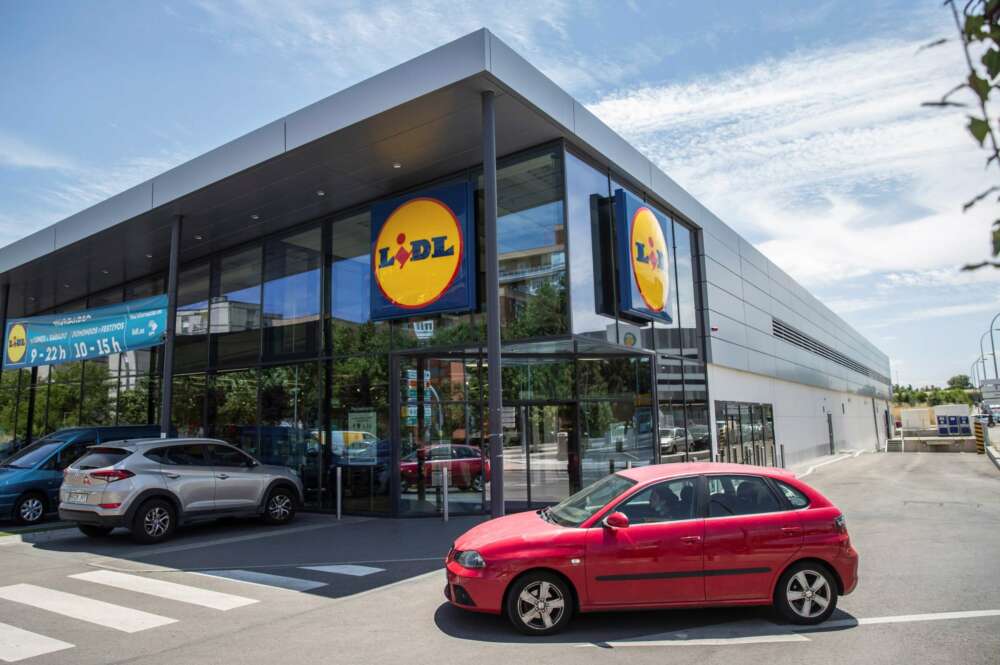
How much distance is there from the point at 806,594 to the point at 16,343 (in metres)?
22.7

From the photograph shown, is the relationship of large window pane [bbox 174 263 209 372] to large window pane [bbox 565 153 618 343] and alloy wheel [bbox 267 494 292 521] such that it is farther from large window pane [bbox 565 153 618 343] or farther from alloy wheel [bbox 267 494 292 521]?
large window pane [bbox 565 153 618 343]

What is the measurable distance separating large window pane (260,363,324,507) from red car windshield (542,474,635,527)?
9576 mm

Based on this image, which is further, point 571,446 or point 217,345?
point 217,345

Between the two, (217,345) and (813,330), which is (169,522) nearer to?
(217,345)

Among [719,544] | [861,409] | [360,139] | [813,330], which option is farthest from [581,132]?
[861,409]

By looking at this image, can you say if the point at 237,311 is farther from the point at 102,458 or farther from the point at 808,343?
the point at 808,343

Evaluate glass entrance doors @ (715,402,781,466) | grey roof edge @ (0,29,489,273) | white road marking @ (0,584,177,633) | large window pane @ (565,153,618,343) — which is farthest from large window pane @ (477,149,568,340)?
glass entrance doors @ (715,402,781,466)

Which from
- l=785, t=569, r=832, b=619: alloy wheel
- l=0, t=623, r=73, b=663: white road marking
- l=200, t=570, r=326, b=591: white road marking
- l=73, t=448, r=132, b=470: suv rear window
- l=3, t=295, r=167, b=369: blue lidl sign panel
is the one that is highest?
l=3, t=295, r=167, b=369: blue lidl sign panel

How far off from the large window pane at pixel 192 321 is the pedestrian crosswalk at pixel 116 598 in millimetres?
10986

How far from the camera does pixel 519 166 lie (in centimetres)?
1333

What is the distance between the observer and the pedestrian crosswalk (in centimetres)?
606

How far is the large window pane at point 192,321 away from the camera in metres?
19.2

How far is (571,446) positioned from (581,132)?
6.72 meters

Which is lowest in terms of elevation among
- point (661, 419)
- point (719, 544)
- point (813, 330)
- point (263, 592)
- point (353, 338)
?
point (263, 592)
